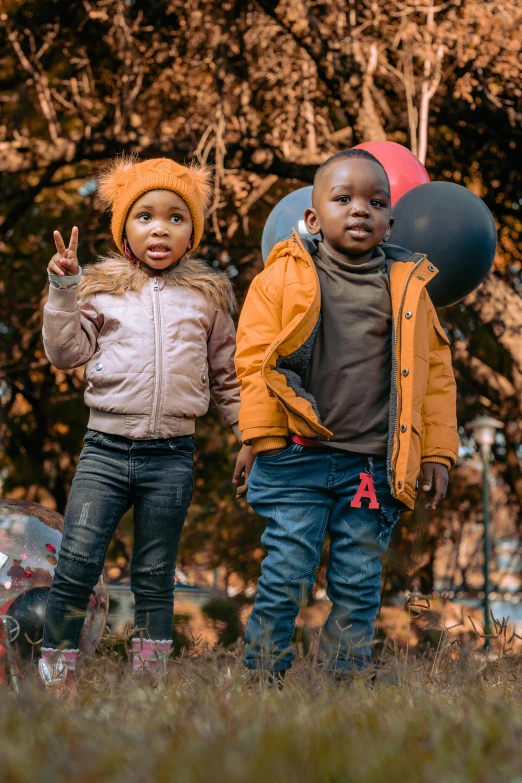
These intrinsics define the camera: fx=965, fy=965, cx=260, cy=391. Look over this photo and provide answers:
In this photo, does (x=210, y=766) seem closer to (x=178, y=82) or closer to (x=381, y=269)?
(x=381, y=269)

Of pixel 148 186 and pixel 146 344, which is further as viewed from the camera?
pixel 148 186

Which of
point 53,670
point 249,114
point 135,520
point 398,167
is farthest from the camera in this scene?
point 249,114

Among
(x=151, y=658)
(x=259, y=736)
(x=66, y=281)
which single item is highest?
(x=66, y=281)

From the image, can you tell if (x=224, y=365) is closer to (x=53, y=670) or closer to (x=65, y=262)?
(x=65, y=262)

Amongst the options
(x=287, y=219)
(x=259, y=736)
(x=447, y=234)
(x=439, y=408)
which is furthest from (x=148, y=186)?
(x=259, y=736)

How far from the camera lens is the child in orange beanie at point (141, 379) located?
9.77 ft

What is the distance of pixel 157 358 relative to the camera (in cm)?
311

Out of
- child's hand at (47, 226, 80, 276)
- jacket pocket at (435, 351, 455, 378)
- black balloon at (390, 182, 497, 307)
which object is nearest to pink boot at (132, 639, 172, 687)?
child's hand at (47, 226, 80, 276)

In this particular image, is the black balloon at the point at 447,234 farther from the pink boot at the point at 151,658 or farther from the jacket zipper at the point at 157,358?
the pink boot at the point at 151,658

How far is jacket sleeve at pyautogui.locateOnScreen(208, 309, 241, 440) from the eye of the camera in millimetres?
3309

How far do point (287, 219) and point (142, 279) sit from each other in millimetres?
1088

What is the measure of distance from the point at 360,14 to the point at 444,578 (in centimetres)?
893

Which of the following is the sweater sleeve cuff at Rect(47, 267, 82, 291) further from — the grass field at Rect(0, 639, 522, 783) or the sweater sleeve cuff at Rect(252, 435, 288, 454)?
the grass field at Rect(0, 639, 522, 783)

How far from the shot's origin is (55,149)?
790cm
